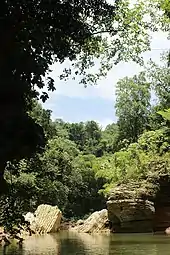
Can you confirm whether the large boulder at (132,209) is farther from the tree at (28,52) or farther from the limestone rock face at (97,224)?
the tree at (28,52)

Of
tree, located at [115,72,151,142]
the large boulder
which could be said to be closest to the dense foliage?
the large boulder

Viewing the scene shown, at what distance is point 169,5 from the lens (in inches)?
505

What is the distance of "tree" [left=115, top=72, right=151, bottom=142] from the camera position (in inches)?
1633

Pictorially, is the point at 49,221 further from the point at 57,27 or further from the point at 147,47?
the point at 57,27

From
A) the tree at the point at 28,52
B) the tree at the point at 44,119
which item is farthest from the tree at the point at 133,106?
the tree at the point at 28,52

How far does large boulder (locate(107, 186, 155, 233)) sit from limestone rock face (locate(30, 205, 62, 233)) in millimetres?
5342

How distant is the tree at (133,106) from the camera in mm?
41469

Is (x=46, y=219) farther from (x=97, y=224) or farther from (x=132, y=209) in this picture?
(x=132, y=209)

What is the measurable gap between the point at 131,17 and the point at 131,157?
16.3 metres

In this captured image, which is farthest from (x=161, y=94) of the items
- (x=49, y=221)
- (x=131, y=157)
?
(x=49, y=221)

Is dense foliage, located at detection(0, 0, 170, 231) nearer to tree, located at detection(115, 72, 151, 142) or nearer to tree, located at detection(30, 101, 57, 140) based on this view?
tree, located at detection(30, 101, 57, 140)

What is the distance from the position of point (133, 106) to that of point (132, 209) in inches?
837

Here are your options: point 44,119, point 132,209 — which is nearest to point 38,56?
point 44,119

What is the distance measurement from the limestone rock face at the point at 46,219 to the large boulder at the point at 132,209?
17.5ft
